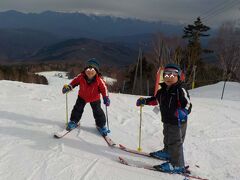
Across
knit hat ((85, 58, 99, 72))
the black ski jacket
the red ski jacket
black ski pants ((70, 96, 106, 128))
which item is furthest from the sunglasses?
black ski pants ((70, 96, 106, 128))

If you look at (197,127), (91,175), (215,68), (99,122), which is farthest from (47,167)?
(215,68)

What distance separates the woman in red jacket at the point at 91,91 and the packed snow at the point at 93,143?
0.78 ft

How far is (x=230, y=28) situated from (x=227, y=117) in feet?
108

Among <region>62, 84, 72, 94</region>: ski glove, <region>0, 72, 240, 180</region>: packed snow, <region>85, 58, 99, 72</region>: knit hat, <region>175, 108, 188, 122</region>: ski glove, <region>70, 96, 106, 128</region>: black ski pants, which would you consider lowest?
<region>0, 72, 240, 180</region>: packed snow

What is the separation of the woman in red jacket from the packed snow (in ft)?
0.78

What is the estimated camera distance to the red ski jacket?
19.6 feet

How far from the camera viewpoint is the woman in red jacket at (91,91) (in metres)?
5.91

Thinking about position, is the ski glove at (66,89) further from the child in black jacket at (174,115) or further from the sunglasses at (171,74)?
the sunglasses at (171,74)

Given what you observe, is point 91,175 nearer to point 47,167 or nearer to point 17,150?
point 47,167

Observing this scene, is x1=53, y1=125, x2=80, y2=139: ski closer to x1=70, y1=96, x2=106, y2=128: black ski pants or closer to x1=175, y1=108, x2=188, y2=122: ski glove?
x1=70, y1=96, x2=106, y2=128: black ski pants

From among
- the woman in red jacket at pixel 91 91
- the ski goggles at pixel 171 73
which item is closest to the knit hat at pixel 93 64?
the woman in red jacket at pixel 91 91

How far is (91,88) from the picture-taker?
19.8ft

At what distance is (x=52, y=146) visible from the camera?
525 centimetres

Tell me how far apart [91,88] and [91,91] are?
0.06 m
